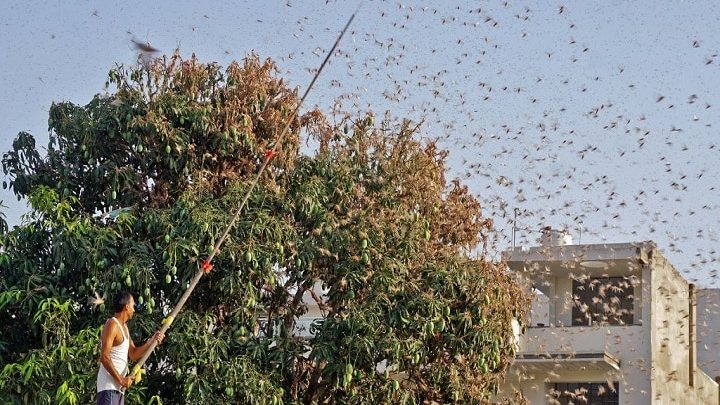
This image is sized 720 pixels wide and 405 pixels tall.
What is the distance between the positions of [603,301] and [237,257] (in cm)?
926

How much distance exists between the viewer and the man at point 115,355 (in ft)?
24.3

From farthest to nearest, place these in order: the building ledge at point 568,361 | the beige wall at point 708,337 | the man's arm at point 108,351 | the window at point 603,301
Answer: the beige wall at point 708,337
the window at point 603,301
the building ledge at point 568,361
the man's arm at point 108,351

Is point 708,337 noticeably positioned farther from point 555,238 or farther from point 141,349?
point 141,349

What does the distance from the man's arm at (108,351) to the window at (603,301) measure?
13194 mm

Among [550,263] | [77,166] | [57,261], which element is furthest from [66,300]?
[550,263]

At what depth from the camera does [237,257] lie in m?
12.5

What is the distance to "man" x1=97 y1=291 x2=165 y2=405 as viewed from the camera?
741 centimetres

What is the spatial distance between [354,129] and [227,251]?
2.35m

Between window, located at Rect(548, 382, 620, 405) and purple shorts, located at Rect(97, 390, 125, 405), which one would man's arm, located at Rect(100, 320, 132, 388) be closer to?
purple shorts, located at Rect(97, 390, 125, 405)

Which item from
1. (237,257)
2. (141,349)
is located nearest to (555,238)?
(237,257)

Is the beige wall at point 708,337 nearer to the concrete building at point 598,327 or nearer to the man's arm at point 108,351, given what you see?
the concrete building at point 598,327

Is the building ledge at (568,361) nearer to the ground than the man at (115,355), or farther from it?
farther from it

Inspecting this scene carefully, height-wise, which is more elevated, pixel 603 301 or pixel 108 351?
pixel 603 301

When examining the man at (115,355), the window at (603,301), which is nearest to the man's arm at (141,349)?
the man at (115,355)
